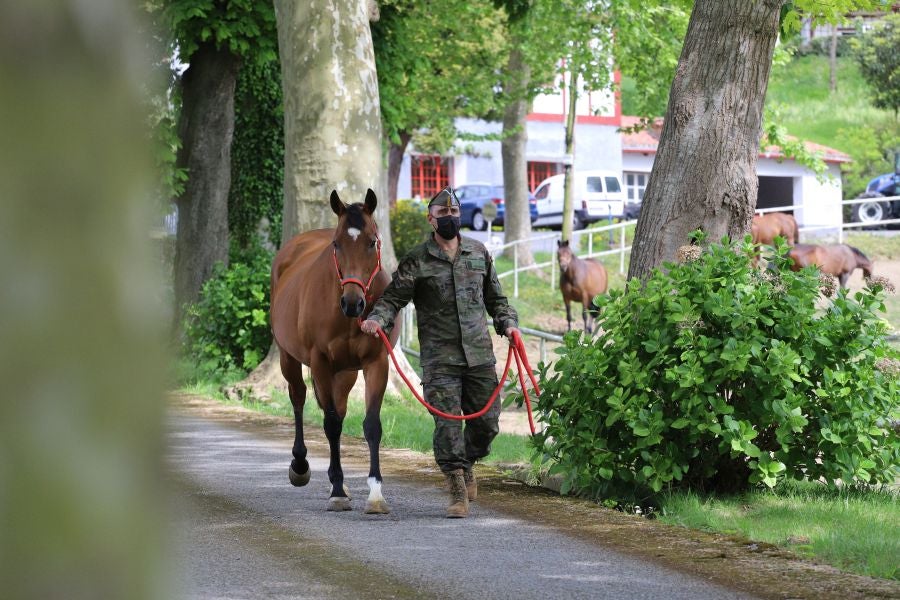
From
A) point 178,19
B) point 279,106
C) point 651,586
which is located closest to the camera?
point 651,586

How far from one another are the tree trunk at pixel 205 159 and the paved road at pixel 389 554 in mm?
11611

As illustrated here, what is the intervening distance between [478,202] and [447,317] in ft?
133

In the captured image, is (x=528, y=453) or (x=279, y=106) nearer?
(x=528, y=453)

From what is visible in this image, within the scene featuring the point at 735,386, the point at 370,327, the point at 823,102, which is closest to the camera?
the point at 735,386

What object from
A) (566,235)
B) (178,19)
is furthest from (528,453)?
(566,235)

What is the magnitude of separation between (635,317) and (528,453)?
3.02 m

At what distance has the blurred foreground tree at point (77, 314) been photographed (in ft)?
3.33

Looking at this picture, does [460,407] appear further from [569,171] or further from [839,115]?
[839,115]

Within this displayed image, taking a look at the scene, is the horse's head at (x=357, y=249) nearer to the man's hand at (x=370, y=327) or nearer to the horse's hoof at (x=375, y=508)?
the man's hand at (x=370, y=327)

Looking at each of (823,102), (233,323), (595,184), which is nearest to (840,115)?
(823,102)

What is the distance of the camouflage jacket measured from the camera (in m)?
8.48

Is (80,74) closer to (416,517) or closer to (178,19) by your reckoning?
(416,517)

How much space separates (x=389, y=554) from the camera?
700 cm

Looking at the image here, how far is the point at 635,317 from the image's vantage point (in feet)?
27.9
